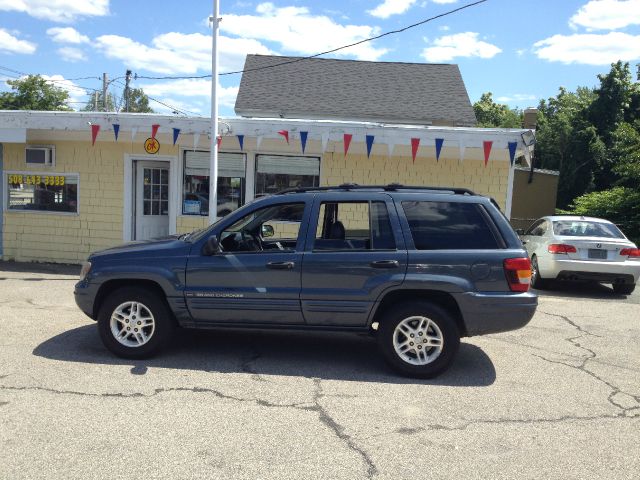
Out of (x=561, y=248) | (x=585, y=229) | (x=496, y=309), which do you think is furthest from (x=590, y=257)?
(x=496, y=309)

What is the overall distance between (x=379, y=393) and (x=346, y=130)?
6.59 metres

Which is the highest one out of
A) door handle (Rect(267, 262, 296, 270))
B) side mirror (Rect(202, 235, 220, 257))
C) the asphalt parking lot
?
side mirror (Rect(202, 235, 220, 257))

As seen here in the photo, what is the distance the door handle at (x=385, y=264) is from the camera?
16.9ft

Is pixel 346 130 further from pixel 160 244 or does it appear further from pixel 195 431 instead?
pixel 195 431

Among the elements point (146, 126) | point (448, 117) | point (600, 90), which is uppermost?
point (600, 90)

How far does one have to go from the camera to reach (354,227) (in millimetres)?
5566

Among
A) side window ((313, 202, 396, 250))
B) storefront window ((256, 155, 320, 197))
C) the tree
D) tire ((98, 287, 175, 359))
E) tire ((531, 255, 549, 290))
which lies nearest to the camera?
side window ((313, 202, 396, 250))

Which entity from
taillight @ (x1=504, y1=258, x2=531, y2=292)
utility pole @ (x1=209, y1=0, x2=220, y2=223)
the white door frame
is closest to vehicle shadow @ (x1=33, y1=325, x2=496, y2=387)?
taillight @ (x1=504, y1=258, x2=531, y2=292)

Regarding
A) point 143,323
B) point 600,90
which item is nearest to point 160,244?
point 143,323

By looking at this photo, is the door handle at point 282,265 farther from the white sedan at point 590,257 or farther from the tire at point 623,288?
the tire at point 623,288

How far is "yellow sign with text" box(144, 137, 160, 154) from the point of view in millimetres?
11320

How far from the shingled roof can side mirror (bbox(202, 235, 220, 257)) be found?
13.9 m

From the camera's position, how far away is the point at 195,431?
13.0ft

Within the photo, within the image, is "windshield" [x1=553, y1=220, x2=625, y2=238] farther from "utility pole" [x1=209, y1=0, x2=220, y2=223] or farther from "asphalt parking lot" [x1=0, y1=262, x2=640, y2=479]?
"utility pole" [x1=209, y1=0, x2=220, y2=223]
